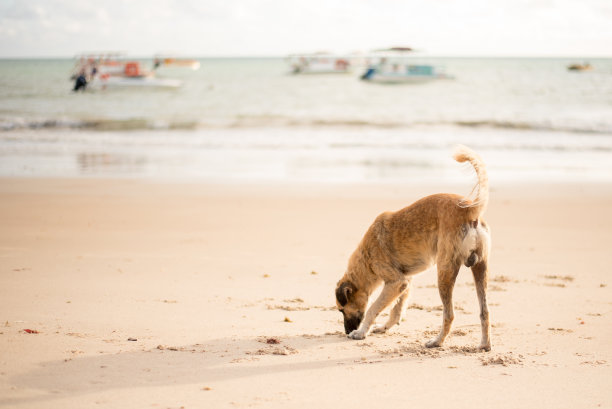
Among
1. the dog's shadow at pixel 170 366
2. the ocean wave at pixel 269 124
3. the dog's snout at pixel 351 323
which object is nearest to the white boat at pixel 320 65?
the ocean wave at pixel 269 124

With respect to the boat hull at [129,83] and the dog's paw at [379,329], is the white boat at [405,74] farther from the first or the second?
the dog's paw at [379,329]

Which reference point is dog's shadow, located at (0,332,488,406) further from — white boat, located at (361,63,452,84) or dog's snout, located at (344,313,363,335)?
white boat, located at (361,63,452,84)

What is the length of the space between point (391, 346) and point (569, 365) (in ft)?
5.17

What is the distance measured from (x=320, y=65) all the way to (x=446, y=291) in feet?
317

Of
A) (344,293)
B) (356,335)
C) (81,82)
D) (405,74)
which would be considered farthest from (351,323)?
(405,74)

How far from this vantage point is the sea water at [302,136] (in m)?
18.5

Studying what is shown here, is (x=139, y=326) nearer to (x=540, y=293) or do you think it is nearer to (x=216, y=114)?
(x=540, y=293)

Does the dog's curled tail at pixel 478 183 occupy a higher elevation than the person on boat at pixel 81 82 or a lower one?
lower

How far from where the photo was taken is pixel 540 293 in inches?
308

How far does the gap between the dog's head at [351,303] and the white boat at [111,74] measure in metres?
53.8

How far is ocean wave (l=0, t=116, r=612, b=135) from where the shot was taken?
30938mm

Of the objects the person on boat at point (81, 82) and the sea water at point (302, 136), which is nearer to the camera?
the sea water at point (302, 136)

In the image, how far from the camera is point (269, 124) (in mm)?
34094

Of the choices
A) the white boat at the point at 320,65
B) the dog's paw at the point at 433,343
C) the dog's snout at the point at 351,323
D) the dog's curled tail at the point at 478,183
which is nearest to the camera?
the dog's curled tail at the point at 478,183
